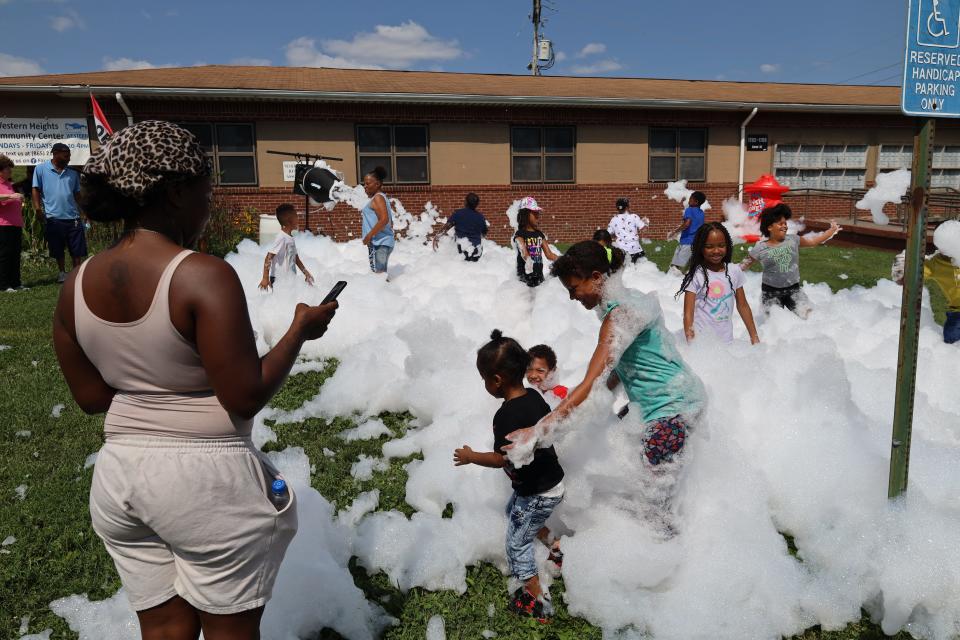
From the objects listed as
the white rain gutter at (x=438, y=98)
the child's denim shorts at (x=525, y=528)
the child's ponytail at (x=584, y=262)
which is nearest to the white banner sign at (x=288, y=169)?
the white rain gutter at (x=438, y=98)

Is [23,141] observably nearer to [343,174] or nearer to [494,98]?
[343,174]

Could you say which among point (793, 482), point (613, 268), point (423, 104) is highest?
point (423, 104)

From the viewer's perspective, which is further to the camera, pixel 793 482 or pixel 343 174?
pixel 343 174

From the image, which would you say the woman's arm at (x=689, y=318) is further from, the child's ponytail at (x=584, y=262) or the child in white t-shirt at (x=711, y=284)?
the child's ponytail at (x=584, y=262)

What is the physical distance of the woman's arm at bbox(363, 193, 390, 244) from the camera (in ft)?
28.5

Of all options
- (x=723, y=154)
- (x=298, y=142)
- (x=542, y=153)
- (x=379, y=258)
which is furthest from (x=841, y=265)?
(x=298, y=142)

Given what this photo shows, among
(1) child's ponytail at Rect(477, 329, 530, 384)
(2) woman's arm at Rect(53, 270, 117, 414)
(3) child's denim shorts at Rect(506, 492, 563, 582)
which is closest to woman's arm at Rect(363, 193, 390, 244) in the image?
(1) child's ponytail at Rect(477, 329, 530, 384)

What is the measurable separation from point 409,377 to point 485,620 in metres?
2.70

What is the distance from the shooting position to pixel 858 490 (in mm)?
3521

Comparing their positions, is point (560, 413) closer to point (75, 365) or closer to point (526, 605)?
point (526, 605)

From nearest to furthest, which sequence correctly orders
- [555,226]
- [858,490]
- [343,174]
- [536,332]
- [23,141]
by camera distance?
[858,490]
[536,332]
[23,141]
[343,174]
[555,226]

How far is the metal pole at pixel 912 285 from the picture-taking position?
116 inches

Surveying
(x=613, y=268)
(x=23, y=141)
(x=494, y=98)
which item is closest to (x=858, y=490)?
(x=613, y=268)

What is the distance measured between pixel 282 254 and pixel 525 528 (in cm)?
539
